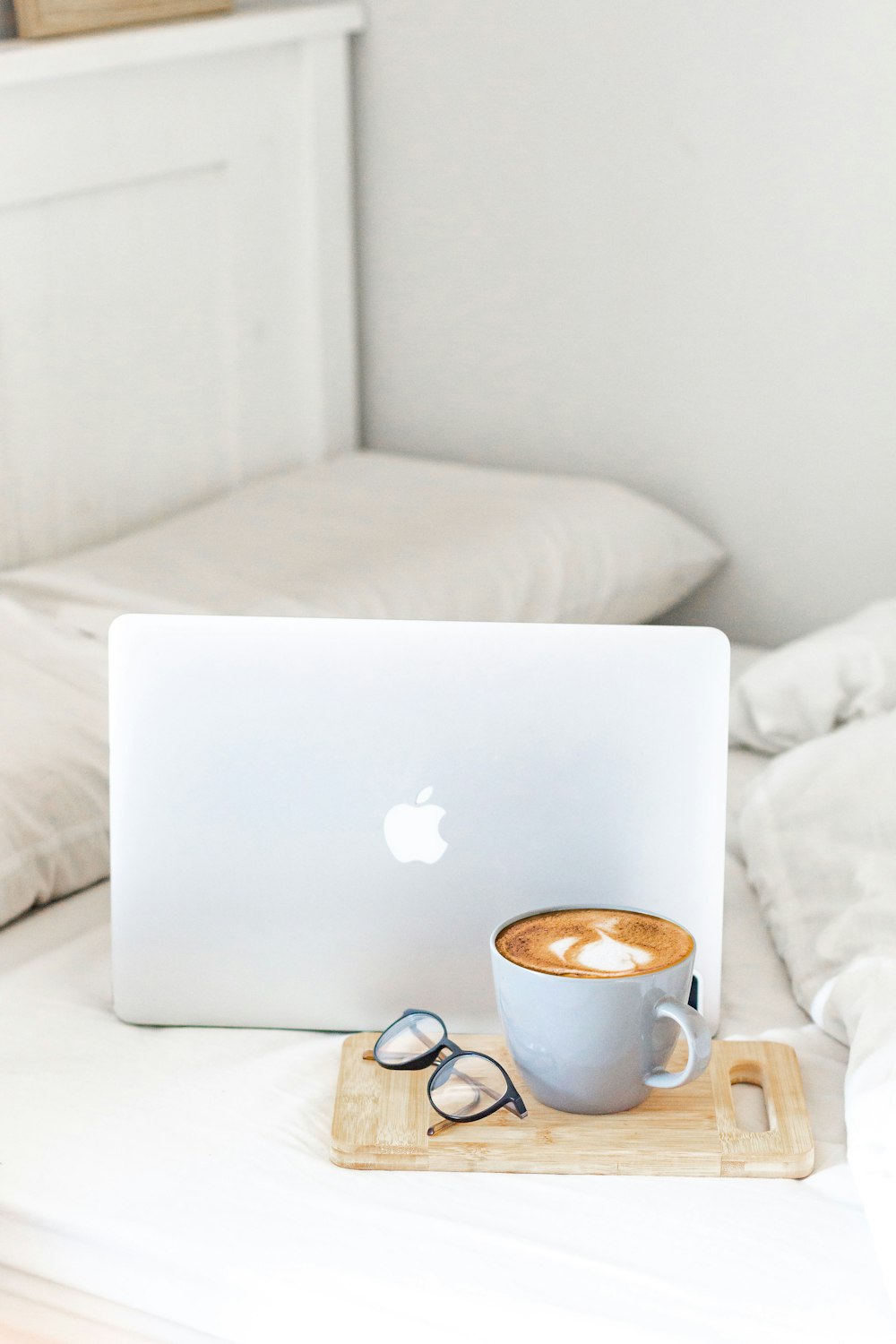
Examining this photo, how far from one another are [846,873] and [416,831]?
12.3 inches

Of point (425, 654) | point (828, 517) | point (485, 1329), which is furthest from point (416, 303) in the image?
point (485, 1329)

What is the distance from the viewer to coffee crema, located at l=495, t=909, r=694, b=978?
723 mm

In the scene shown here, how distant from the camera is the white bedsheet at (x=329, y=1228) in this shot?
64cm

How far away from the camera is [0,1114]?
771 millimetres

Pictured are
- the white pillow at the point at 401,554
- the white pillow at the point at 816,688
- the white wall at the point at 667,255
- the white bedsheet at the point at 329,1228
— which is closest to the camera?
the white bedsheet at the point at 329,1228

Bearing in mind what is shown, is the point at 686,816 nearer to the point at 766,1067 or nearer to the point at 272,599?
the point at 766,1067

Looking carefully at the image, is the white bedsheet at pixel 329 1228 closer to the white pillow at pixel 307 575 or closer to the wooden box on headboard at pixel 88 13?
the white pillow at pixel 307 575

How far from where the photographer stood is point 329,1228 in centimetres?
68

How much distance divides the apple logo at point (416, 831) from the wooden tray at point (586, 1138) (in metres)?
0.12

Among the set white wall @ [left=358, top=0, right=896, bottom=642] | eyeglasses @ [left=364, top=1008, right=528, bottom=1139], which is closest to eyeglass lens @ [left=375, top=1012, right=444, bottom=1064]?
eyeglasses @ [left=364, top=1008, right=528, bottom=1139]

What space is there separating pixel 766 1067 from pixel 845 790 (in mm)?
309

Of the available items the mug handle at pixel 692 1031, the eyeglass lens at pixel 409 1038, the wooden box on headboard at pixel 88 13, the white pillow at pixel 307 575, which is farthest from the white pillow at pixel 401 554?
the mug handle at pixel 692 1031

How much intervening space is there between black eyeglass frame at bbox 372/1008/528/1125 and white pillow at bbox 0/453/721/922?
33 centimetres

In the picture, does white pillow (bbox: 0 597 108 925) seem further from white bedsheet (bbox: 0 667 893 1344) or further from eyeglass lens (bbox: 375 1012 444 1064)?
eyeglass lens (bbox: 375 1012 444 1064)
